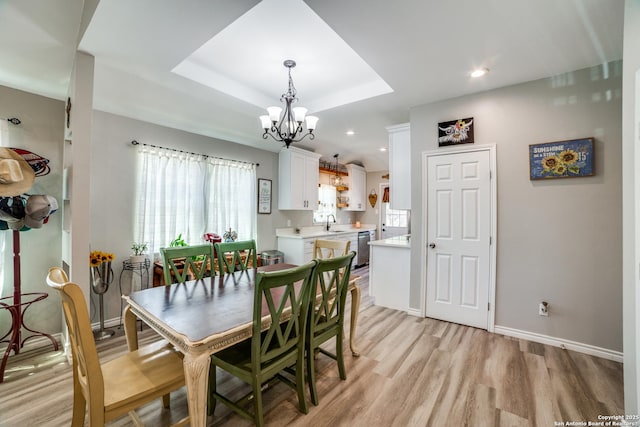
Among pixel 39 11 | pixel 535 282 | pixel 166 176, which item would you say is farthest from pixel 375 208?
pixel 39 11

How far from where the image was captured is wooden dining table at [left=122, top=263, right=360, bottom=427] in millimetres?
1306

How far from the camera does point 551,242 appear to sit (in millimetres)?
2670

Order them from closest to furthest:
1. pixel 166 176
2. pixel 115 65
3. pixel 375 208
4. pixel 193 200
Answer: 1. pixel 115 65
2. pixel 166 176
3. pixel 193 200
4. pixel 375 208

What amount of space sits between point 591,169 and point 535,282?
1178 mm

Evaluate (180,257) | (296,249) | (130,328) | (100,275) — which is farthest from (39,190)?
(296,249)

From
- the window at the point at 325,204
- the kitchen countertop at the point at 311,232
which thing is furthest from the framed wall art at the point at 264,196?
the window at the point at 325,204

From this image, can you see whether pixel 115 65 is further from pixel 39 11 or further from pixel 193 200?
pixel 193 200

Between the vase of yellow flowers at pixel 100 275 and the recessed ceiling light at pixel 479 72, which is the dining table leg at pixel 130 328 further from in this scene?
the recessed ceiling light at pixel 479 72

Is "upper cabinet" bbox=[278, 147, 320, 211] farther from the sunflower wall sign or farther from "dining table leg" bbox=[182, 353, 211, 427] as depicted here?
"dining table leg" bbox=[182, 353, 211, 427]

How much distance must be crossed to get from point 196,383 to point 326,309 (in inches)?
36.9

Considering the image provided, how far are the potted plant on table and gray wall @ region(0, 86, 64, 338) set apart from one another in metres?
0.65

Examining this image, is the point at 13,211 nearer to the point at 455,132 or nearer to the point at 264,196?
the point at 264,196

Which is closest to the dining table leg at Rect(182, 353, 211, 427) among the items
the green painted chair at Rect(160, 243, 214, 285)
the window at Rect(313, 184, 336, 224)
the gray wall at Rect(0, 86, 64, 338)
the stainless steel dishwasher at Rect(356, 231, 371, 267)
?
the green painted chair at Rect(160, 243, 214, 285)

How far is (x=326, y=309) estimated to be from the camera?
1.97 m
